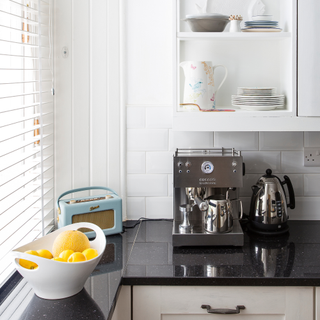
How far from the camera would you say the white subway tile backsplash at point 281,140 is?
1.76m

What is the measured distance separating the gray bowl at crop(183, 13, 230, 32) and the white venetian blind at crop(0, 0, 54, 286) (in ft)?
1.91

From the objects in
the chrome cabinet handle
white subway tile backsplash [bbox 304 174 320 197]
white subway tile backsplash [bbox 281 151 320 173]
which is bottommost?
the chrome cabinet handle

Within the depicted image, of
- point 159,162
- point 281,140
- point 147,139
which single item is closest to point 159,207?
point 159,162

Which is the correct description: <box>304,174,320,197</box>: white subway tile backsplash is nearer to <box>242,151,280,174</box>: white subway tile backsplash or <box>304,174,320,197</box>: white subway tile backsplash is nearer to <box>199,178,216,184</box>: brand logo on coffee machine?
<box>242,151,280,174</box>: white subway tile backsplash

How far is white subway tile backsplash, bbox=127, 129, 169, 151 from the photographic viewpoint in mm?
1778

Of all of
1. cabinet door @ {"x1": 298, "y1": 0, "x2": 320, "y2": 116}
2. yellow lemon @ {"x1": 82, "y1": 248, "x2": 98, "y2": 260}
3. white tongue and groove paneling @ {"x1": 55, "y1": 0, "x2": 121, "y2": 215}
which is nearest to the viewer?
yellow lemon @ {"x1": 82, "y1": 248, "x2": 98, "y2": 260}

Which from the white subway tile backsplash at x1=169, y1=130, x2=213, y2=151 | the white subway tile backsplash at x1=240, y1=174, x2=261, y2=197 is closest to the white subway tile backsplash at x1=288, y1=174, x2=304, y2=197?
the white subway tile backsplash at x1=240, y1=174, x2=261, y2=197

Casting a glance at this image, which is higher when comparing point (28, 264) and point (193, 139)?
point (193, 139)

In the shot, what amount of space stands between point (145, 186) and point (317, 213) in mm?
819

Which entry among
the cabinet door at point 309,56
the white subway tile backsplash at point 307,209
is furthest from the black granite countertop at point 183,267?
the cabinet door at point 309,56

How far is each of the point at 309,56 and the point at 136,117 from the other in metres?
0.78

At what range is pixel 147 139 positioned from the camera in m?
1.78

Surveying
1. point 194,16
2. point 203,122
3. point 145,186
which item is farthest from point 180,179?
point 194,16

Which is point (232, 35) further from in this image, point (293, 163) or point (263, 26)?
point (293, 163)
